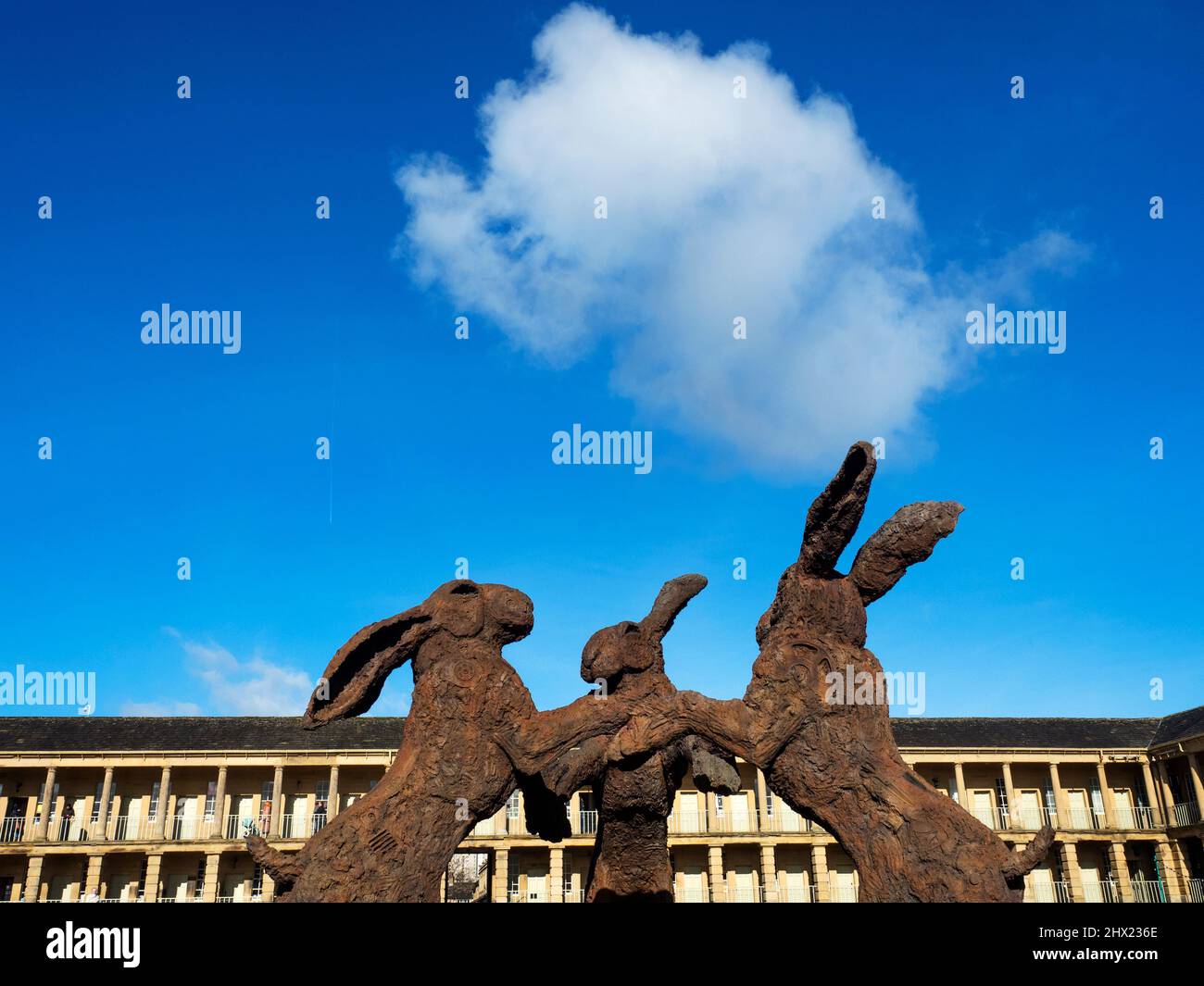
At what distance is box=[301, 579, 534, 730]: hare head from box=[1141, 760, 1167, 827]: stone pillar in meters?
38.3

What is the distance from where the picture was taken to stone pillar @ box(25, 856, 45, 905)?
32.7 meters

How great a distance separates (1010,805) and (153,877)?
3187 cm

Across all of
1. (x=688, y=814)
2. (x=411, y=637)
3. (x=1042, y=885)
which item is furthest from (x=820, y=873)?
(x=411, y=637)

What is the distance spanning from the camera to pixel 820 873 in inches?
1431

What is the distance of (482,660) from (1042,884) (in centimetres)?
3697

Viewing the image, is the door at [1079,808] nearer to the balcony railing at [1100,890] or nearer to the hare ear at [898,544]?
the balcony railing at [1100,890]

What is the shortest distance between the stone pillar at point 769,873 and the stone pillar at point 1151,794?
1528 centimetres

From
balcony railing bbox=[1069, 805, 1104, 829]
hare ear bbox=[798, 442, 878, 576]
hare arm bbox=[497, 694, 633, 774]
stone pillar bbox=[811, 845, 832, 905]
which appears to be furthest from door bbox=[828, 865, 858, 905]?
hare arm bbox=[497, 694, 633, 774]

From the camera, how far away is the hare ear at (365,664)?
8.38 m

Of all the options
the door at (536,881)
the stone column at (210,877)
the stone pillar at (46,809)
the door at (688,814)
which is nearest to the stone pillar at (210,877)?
the stone column at (210,877)

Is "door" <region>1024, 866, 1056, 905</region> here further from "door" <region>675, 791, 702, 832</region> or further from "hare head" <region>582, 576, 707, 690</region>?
"hare head" <region>582, 576, 707, 690</region>
